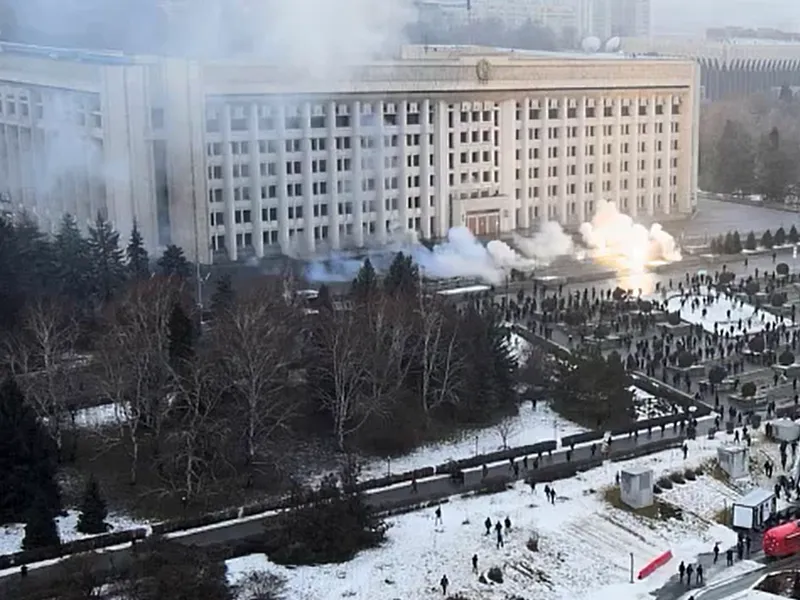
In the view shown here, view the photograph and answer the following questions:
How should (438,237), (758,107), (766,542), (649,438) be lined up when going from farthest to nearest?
(758,107)
(438,237)
(649,438)
(766,542)

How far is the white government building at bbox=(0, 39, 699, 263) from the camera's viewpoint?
30094 mm

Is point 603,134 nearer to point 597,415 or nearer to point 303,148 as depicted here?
point 303,148

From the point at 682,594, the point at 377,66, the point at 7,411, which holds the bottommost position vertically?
the point at 682,594

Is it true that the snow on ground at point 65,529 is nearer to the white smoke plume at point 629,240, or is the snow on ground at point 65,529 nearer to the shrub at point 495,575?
the shrub at point 495,575

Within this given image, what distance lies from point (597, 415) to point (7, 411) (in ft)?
29.5

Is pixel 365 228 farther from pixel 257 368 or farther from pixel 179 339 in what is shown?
pixel 257 368

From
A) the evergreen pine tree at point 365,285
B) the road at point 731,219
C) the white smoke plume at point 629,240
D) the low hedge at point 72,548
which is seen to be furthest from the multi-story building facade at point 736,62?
the low hedge at point 72,548

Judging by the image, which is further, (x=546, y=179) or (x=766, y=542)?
(x=546, y=179)

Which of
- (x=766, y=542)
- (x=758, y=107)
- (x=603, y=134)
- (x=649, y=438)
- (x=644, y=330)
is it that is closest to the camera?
(x=766, y=542)

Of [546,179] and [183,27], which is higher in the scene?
[183,27]

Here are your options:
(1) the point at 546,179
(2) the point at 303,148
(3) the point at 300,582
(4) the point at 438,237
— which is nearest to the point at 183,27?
(2) the point at 303,148

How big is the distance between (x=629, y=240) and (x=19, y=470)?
2167 centimetres

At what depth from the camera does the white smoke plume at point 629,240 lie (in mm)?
32844

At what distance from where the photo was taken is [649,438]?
62.2 feet
